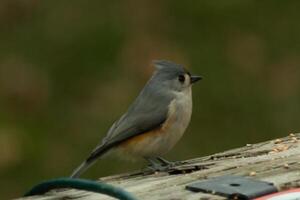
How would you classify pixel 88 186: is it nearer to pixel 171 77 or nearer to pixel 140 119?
pixel 140 119

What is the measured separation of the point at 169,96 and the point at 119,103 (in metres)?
4.89

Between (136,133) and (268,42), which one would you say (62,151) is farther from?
(136,133)

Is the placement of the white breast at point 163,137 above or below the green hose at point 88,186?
above

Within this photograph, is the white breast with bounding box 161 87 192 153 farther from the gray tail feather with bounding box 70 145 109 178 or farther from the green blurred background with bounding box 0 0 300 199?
the green blurred background with bounding box 0 0 300 199

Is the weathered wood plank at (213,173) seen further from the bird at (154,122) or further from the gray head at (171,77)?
the gray head at (171,77)

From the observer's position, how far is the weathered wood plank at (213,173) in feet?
14.7

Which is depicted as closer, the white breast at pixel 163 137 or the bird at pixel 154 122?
the bird at pixel 154 122

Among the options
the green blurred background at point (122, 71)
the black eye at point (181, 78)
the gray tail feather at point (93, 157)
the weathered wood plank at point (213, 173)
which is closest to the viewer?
the weathered wood plank at point (213, 173)

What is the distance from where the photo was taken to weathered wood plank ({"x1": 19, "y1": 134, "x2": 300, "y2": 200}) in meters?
4.48

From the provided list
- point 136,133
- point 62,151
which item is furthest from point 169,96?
point 62,151

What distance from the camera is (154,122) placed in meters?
6.98

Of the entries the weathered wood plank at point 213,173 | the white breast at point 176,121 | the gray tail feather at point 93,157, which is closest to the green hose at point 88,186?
the weathered wood plank at point 213,173

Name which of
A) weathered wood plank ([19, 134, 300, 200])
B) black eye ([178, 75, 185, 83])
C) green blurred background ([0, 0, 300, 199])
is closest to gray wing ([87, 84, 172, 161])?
black eye ([178, 75, 185, 83])

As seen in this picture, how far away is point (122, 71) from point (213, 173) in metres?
7.82
